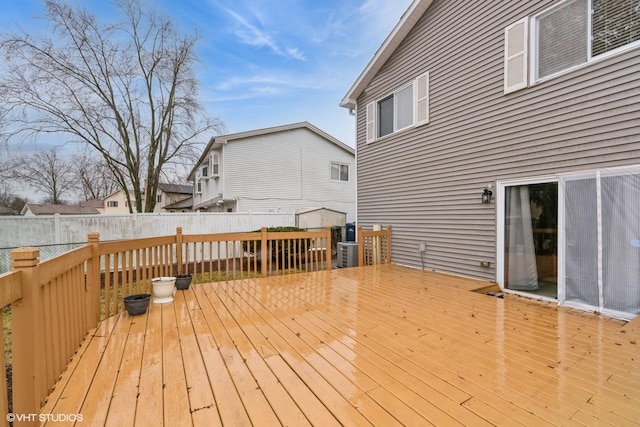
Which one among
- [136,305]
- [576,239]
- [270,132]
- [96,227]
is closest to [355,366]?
[136,305]

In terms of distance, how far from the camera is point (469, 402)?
1.86 meters

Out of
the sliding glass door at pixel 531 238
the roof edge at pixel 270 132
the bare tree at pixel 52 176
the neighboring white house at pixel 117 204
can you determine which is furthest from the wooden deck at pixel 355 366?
the neighboring white house at pixel 117 204

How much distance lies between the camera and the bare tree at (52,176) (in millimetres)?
24648

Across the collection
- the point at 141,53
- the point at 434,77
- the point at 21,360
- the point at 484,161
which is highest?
the point at 141,53

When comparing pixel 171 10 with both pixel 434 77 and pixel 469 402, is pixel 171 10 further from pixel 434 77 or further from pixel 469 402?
pixel 469 402

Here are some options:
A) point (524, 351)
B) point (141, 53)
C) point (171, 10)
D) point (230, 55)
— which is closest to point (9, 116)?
point (141, 53)

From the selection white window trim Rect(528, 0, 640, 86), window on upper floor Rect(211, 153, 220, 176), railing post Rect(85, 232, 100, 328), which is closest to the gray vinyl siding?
white window trim Rect(528, 0, 640, 86)

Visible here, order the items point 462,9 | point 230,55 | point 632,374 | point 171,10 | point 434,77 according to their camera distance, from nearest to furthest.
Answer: point 632,374 < point 462,9 < point 434,77 < point 230,55 < point 171,10

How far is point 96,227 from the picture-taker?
8586 mm

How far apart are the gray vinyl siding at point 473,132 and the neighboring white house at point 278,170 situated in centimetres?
705

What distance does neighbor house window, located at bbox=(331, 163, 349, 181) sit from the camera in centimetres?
1569

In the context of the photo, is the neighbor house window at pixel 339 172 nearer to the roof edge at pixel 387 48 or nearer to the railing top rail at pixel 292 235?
the roof edge at pixel 387 48

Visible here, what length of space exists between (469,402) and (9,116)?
613 inches

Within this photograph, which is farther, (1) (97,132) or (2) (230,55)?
(1) (97,132)
